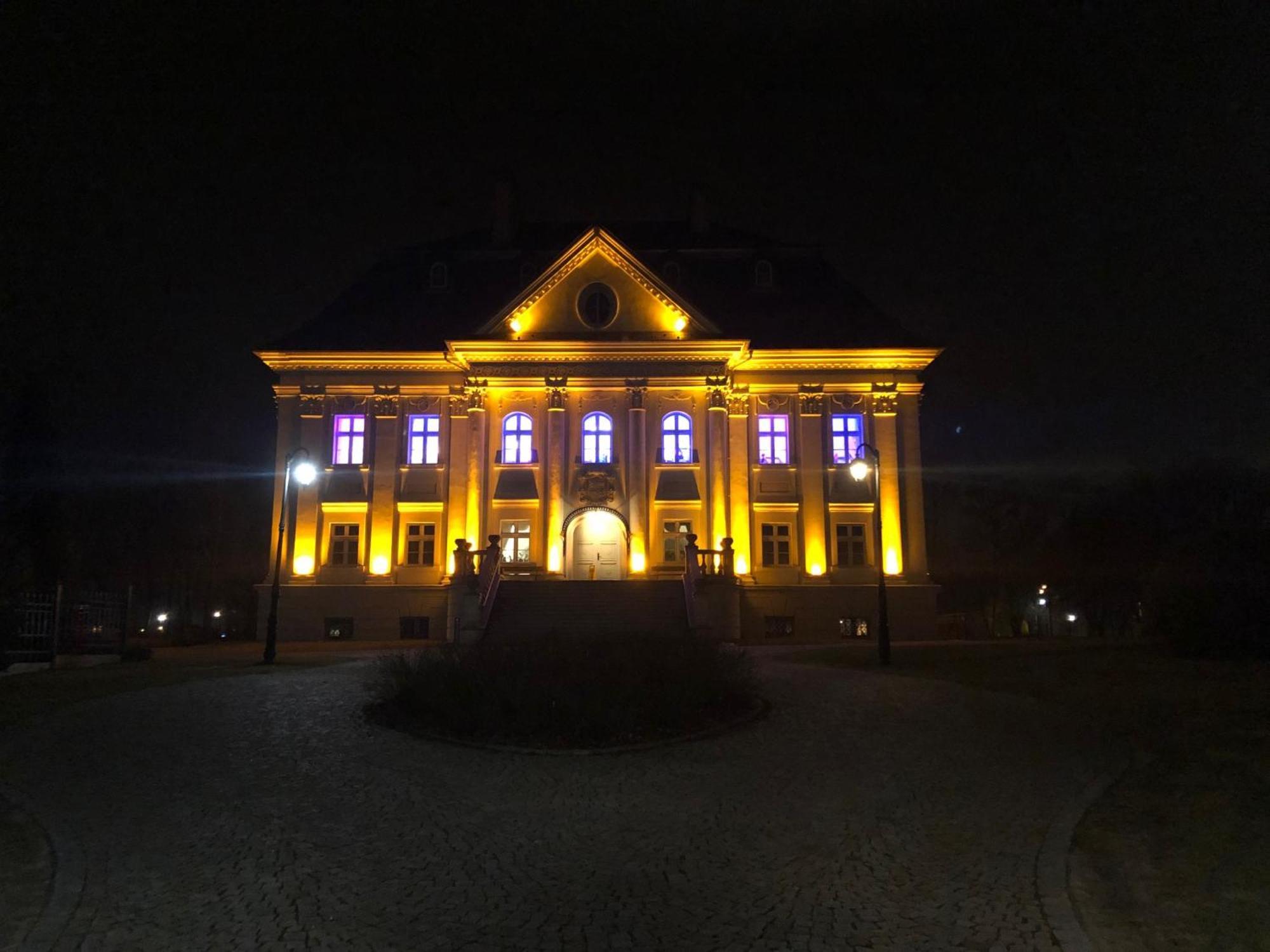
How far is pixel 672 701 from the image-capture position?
512 inches

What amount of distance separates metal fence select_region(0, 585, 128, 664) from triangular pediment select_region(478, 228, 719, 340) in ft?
53.9

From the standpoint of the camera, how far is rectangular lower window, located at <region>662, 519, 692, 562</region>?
3550 cm

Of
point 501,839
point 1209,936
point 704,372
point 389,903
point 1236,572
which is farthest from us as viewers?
point 704,372

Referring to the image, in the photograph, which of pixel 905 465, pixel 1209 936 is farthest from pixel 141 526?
pixel 1209 936

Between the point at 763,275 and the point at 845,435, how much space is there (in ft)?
28.0

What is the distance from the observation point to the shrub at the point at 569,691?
40.7ft

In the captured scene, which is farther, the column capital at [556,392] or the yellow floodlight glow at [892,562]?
the yellow floodlight glow at [892,562]

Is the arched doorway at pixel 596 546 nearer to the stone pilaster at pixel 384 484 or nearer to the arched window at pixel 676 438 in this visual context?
the arched window at pixel 676 438

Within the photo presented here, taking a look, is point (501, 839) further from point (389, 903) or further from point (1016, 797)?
point (1016, 797)

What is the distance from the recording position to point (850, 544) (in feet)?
120

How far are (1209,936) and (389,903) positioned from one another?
5.99 metres

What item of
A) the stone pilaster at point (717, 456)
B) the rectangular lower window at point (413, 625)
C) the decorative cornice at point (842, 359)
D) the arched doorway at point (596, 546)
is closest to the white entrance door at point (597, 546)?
the arched doorway at point (596, 546)

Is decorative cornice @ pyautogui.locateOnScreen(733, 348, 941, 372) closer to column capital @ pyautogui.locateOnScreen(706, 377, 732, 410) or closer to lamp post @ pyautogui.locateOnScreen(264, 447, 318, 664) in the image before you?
column capital @ pyautogui.locateOnScreen(706, 377, 732, 410)

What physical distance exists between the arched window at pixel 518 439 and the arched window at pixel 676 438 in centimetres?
530
